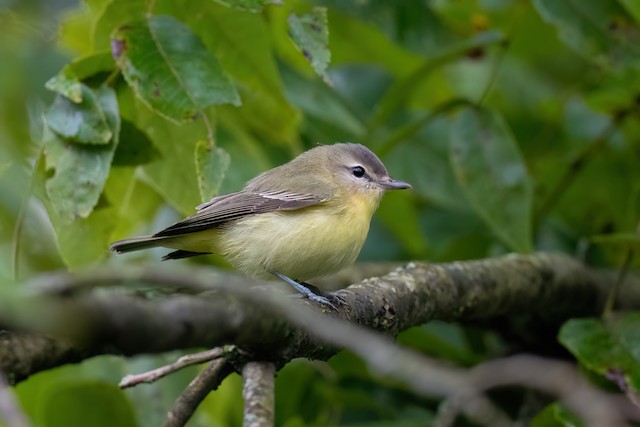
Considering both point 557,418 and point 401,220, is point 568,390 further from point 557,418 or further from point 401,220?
point 401,220

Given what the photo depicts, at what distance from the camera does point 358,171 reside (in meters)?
4.66

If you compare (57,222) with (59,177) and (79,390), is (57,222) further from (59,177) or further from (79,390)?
(79,390)

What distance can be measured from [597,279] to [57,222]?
2.91 metres

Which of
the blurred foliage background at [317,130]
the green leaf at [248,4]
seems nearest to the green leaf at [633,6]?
the blurred foliage background at [317,130]

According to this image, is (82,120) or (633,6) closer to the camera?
(82,120)

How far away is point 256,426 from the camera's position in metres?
2.21

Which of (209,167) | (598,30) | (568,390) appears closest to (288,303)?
(568,390)

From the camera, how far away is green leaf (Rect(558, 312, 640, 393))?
363 centimetres

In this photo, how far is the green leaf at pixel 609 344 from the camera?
11.9 ft

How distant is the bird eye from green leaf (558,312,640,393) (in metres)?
1.29

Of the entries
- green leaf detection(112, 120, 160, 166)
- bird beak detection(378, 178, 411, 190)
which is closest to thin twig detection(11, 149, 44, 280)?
green leaf detection(112, 120, 160, 166)

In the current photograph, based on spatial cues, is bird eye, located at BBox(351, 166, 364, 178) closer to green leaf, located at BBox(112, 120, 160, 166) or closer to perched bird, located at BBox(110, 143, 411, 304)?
perched bird, located at BBox(110, 143, 411, 304)

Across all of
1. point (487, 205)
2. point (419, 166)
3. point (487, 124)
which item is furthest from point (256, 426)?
point (419, 166)

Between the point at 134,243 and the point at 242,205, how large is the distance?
557 millimetres
